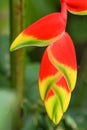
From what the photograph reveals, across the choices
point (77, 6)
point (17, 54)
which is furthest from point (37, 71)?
point (77, 6)

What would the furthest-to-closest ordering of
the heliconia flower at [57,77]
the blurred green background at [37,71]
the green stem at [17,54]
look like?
the blurred green background at [37,71] < the green stem at [17,54] < the heliconia flower at [57,77]

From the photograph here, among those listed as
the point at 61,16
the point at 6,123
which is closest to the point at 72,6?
the point at 61,16

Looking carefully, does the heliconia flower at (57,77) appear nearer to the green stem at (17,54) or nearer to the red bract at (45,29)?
the red bract at (45,29)

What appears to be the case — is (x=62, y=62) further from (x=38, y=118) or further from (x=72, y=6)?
(x=38, y=118)

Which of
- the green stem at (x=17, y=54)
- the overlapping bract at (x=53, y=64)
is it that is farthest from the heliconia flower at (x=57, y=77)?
the green stem at (x=17, y=54)

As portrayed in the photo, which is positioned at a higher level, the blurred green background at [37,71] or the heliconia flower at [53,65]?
the heliconia flower at [53,65]

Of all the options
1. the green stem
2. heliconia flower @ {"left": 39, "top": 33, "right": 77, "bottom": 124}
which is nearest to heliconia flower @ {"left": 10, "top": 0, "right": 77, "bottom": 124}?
heliconia flower @ {"left": 39, "top": 33, "right": 77, "bottom": 124}
